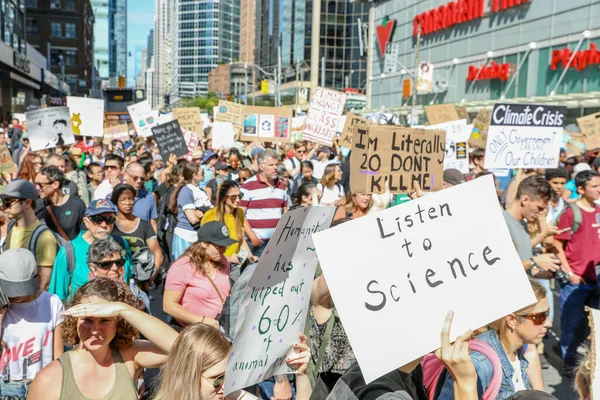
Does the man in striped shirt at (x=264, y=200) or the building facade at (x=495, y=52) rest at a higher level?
the building facade at (x=495, y=52)

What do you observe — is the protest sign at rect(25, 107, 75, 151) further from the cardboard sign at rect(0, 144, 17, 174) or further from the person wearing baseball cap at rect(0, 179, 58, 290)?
the person wearing baseball cap at rect(0, 179, 58, 290)

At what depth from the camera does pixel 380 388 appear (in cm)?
236

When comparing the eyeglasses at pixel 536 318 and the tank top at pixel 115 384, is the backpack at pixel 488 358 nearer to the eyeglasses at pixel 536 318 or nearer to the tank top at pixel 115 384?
the eyeglasses at pixel 536 318

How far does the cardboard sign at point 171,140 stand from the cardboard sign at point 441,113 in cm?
483

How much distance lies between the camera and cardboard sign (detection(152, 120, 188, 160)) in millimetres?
11461

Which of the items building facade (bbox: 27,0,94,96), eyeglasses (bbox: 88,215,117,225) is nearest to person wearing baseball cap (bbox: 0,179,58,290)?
eyeglasses (bbox: 88,215,117,225)

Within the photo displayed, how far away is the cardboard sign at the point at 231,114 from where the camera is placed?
17.3 m

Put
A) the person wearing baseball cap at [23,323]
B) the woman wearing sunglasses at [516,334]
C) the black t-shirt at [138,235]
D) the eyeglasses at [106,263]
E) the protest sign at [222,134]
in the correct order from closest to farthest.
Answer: the woman wearing sunglasses at [516,334]
the person wearing baseball cap at [23,323]
the eyeglasses at [106,263]
the black t-shirt at [138,235]
the protest sign at [222,134]

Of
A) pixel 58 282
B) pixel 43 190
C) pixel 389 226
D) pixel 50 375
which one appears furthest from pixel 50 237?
pixel 389 226

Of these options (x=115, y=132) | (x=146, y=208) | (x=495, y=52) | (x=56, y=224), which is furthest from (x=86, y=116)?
(x=495, y=52)

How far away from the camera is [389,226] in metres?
2.54

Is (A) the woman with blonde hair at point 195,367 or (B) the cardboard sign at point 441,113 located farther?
Result: (B) the cardboard sign at point 441,113

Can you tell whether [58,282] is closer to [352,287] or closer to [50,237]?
[50,237]

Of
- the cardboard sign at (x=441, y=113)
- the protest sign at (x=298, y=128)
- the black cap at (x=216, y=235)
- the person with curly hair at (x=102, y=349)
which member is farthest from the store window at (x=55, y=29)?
the person with curly hair at (x=102, y=349)
